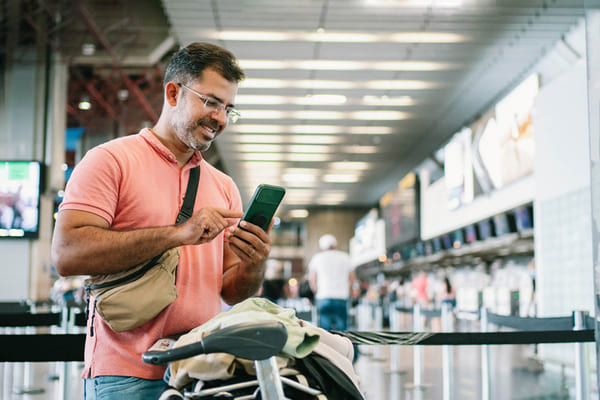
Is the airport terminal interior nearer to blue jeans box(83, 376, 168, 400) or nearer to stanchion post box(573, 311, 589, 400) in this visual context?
stanchion post box(573, 311, 589, 400)

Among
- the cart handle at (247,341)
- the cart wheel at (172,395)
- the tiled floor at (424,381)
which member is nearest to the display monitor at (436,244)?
the tiled floor at (424,381)

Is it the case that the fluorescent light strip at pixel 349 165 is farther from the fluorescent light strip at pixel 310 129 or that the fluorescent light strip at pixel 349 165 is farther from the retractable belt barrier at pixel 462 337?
the retractable belt barrier at pixel 462 337

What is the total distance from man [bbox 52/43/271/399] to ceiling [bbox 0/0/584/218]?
9.14 meters

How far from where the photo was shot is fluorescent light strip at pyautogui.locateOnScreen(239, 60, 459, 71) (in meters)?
13.4

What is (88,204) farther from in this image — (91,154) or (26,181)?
(26,181)

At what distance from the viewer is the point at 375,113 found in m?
17.4

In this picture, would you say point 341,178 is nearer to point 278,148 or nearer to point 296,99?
point 278,148

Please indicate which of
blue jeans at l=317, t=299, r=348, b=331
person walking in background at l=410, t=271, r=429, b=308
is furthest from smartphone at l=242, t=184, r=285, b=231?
person walking in background at l=410, t=271, r=429, b=308

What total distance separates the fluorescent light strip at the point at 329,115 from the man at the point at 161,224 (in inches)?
600

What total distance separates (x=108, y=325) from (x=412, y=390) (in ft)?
18.2

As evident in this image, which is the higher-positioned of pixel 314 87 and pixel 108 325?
pixel 314 87

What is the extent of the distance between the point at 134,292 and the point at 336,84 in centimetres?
1373

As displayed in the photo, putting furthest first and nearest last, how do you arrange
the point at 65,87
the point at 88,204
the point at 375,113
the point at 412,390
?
the point at 375,113, the point at 65,87, the point at 412,390, the point at 88,204

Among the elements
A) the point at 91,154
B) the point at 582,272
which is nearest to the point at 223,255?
the point at 91,154
